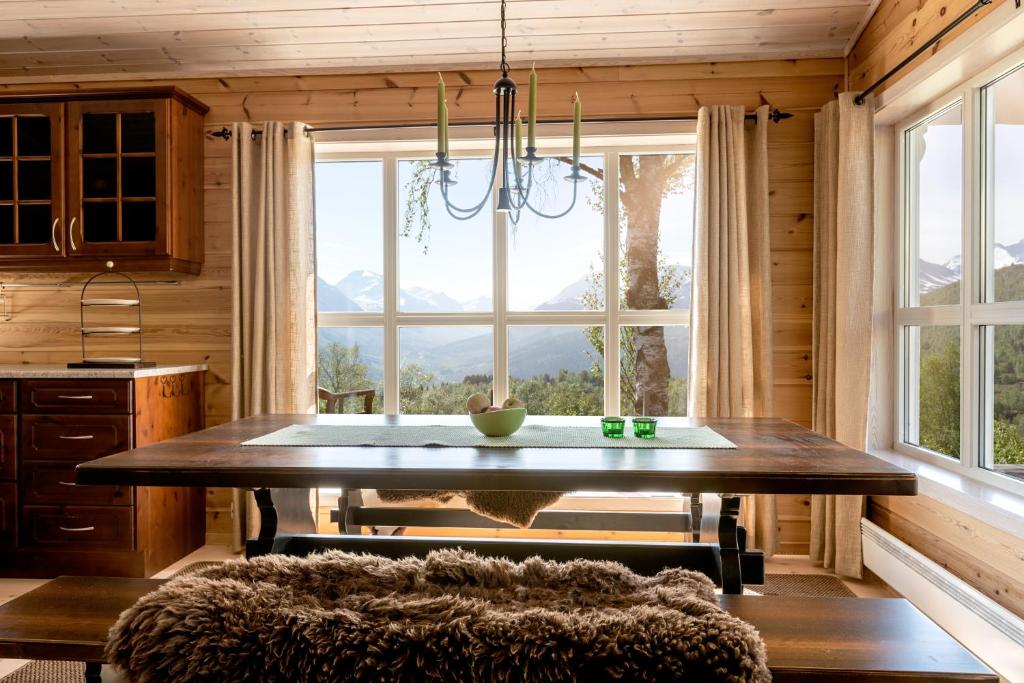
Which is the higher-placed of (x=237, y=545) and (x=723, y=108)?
(x=723, y=108)

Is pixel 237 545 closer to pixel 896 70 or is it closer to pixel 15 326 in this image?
pixel 15 326

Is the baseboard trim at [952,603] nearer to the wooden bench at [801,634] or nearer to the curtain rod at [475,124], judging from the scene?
the wooden bench at [801,634]

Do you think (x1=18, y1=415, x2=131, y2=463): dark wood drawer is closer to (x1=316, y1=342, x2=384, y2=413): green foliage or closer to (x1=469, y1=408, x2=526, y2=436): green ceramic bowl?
(x1=316, y1=342, x2=384, y2=413): green foliage

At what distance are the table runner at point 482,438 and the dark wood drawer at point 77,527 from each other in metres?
1.31

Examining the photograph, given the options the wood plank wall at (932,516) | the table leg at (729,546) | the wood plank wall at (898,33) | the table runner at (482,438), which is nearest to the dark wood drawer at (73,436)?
the table runner at (482,438)

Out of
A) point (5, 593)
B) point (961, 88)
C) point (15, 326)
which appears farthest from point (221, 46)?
point (961, 88)

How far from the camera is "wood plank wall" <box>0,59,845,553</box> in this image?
3.27 m

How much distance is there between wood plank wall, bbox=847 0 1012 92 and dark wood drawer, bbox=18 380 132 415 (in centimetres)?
346

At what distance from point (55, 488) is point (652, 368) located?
2.80m

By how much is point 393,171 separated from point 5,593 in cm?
255

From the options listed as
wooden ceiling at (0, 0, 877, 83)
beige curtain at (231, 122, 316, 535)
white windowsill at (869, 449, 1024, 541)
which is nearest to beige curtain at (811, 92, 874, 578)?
white windowsill at (869, 449, 1024, 541)

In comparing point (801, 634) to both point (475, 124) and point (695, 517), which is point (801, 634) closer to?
point (695, 517)

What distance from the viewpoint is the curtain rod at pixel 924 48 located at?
7.02 feet

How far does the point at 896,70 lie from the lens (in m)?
2.60
